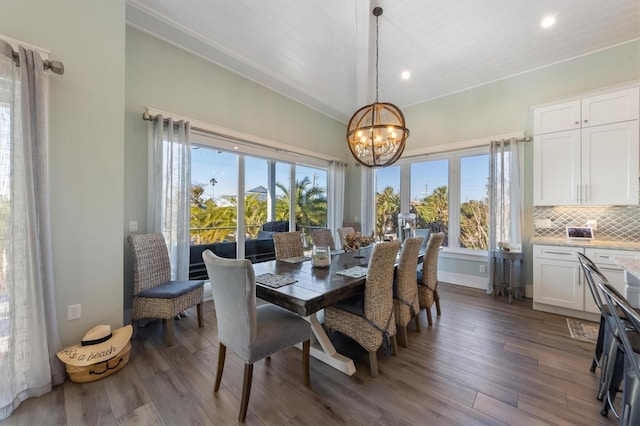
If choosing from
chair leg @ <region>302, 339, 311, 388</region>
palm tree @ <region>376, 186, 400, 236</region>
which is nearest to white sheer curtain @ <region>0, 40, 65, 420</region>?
chair leg @ <region>302, 339, 311, 388</region>

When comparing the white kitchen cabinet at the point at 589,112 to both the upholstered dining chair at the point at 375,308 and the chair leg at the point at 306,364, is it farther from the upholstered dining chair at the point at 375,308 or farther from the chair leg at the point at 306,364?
the chair leg at the point at 306,364

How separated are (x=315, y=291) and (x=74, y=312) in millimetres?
2037

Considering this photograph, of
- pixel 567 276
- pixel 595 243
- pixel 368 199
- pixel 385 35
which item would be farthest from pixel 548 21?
pixel 368 199

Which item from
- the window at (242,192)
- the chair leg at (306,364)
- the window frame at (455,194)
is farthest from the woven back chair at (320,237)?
the window frame at (455,194)

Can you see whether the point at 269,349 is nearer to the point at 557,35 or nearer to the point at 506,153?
the point at 506,153

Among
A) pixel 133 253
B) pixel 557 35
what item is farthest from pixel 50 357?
pixel 557 35

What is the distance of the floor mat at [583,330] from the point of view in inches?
104

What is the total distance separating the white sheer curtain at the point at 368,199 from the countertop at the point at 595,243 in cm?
280

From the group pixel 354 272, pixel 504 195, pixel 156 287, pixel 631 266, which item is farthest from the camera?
pixel 504 195

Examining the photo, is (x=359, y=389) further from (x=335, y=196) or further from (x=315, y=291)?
(x=335, y=196)

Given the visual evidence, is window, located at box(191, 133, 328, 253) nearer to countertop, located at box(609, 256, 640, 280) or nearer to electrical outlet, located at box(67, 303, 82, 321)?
electrical outlet, located at box(67, 303, 82, 321)

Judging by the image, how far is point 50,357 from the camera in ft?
6.14

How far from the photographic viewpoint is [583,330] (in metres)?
2.81

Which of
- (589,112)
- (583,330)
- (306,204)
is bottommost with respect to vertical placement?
(583,330)
